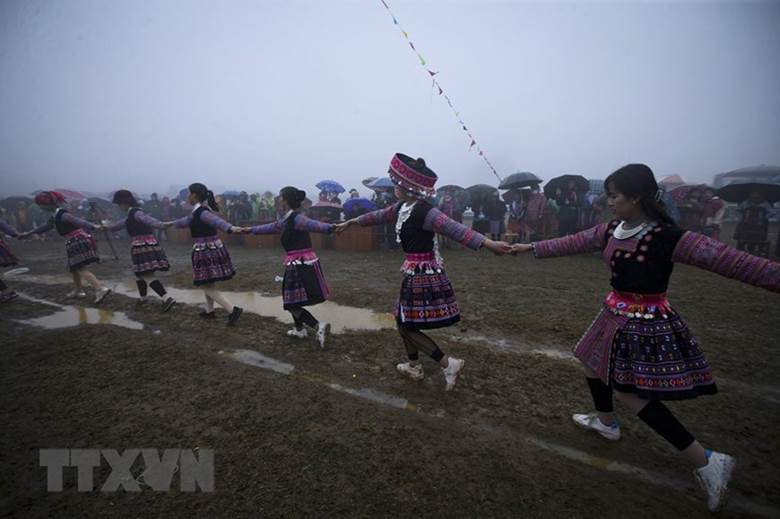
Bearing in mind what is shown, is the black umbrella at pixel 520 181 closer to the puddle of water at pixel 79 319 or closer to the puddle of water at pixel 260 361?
the puddle of water at pixel 260 361

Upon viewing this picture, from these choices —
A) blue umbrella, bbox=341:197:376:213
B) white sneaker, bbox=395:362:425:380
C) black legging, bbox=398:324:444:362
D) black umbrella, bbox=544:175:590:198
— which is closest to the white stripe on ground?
white sneaker, bbox=395:362:425:380

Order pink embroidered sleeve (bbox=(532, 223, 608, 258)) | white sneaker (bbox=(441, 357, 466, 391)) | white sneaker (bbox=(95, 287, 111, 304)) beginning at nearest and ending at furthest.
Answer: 1. pink embroidered sleeve (bbox=(532, 223, 608, 258))
2. white sneaker (bbox=(441, 357, 466, 391))
3. white sneaker (bbox=(95, 287, 111, 304))

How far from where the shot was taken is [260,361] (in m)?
4.41

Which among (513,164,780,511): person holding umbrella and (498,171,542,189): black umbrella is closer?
(513,164,780,511): person holding umbrella

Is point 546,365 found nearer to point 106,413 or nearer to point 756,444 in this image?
point 756,444

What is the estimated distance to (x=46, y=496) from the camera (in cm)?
239

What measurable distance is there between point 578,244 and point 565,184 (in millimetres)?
11554

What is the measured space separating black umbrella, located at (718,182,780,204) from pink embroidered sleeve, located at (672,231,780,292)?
13.2m

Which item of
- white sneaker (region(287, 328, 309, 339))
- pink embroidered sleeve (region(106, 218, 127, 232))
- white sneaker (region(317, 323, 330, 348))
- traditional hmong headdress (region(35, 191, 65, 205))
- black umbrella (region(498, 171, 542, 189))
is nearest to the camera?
white sneaker (region(317, 323, 330, 348))

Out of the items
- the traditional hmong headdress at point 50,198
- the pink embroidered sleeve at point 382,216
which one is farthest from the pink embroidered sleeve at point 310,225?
the traditional hmong headdress at point 50,198

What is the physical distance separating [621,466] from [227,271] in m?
5.56

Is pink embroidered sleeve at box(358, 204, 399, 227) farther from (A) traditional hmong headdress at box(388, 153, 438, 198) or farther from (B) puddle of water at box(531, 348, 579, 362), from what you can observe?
(B) puddle of water at box(531, 348, 579, 362)

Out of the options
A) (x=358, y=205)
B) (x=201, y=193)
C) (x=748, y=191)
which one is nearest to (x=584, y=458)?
(x=201, y=193)

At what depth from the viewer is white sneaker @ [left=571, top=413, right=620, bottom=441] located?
9.48 ft
